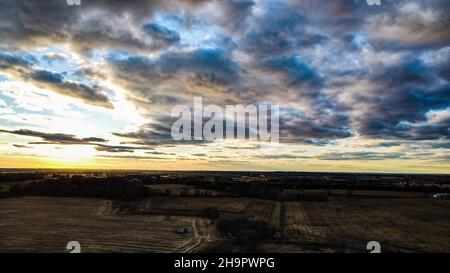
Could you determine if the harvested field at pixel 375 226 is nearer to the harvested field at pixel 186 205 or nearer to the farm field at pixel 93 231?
the harvested field at pixel 186 205

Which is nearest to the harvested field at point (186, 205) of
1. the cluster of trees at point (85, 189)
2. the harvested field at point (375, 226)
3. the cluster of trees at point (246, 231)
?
the cluster of trees at point (85, 189)

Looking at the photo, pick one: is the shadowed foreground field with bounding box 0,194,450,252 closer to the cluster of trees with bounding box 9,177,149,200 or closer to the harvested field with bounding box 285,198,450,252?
the harvested field with bounding box 285,198,450,252

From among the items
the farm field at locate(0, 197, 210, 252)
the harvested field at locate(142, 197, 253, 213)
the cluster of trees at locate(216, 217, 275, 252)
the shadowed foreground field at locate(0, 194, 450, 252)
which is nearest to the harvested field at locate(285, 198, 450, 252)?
the shadowed foreground field at locate(0, 194, 450, 252)
